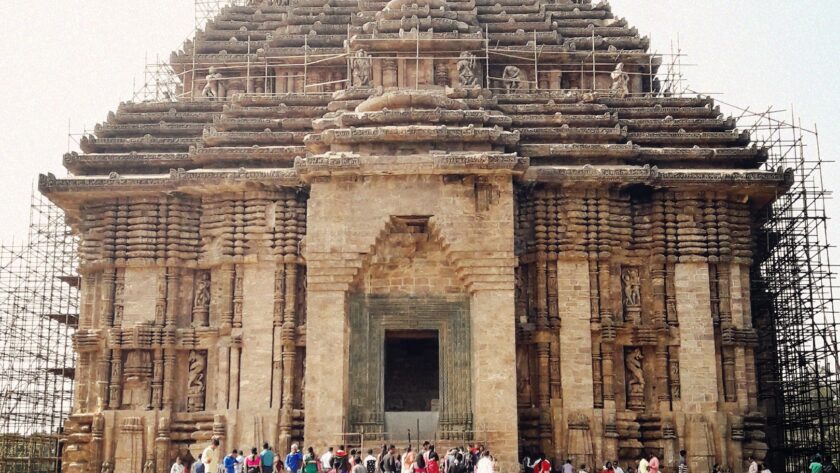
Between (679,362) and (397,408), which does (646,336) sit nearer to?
(679,362)

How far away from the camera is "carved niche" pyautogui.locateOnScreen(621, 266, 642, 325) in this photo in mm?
29531

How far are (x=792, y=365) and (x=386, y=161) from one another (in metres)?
13.6

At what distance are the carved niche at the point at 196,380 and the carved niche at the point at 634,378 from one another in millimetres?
10324

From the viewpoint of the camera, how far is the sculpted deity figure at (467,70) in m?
33.3

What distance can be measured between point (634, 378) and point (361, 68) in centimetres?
1140

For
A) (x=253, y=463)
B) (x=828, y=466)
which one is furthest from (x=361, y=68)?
(x=828, y=466)

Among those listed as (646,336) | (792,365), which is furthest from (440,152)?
(792,365)

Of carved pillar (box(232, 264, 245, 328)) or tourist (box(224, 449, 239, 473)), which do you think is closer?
tourist (box(224, 449, 239, 473))

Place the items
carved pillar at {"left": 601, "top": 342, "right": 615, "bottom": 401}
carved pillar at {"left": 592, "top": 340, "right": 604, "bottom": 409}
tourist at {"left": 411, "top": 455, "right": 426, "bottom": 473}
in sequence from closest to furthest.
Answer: tourist at {"left": 411, "top": 455, "right": 426, "bottom": 473}, carved pillar at {"left": 592, "top": 340, "right": 604, "bottom": 409}, carved pillar at {"left": 601, "top": 342, "right": 615, "bottom": 401}

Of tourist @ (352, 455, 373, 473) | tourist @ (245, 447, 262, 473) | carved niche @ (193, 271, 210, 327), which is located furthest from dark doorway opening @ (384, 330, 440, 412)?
tourist @ (352, 455, 373, 473)

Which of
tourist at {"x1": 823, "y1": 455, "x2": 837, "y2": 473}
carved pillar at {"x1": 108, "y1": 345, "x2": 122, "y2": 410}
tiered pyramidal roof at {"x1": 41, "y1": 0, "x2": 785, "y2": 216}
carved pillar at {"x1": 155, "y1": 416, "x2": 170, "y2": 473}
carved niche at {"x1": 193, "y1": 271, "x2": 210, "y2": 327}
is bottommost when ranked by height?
tourist at {"x1": 823, "y1": 455, "x2": 837, "y2": 473}

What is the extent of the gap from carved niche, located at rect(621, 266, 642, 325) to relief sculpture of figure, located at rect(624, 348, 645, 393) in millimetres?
778

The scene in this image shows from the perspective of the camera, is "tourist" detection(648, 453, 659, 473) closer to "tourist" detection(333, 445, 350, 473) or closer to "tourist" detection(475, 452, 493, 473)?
"tourist" detection(475, 452, 493, 473)

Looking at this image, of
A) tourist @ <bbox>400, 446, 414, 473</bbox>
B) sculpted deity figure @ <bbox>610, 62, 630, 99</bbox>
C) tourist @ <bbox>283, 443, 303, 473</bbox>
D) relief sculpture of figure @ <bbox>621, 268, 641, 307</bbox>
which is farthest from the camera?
sculpted deity figure @ <bbox>610, 62, 630, 99</bbox>
